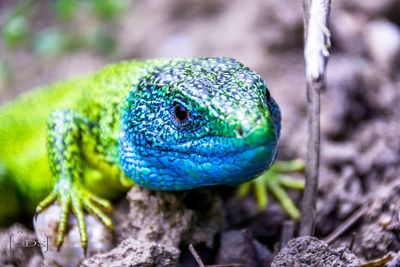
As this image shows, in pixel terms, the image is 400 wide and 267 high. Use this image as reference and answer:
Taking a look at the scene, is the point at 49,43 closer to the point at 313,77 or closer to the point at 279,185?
the point at 279,185

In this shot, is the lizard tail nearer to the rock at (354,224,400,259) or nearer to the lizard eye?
the lizard eye

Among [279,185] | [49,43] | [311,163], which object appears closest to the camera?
[311,163]

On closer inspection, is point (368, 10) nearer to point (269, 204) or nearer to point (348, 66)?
point (348, 66)

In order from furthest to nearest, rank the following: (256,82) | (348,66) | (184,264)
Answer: (348,66) → (184,264) → (256,82)

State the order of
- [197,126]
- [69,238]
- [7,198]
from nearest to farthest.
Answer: [197,126]
[69,238]
[7,198]

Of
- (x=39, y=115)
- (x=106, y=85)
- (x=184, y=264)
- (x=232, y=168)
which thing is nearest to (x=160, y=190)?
(x=184, y=264)

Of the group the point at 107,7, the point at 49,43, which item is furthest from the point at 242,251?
the point at 49,43
